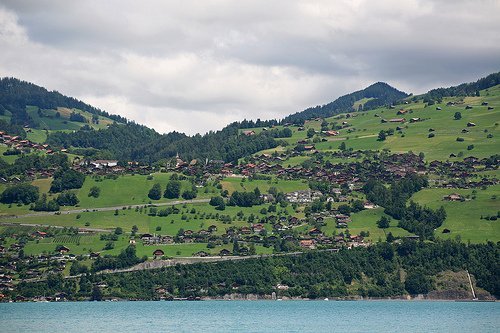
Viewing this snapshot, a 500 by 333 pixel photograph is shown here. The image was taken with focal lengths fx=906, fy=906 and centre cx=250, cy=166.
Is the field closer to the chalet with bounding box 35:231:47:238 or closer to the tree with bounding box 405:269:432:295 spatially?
the tree with bounding box 405:269:432:295

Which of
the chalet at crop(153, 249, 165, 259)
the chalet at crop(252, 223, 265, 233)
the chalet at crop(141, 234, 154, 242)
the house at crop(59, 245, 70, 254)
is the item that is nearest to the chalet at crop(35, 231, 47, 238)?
the house at crop(59, 245, 70, 254)

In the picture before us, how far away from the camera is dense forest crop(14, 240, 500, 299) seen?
6270 inches

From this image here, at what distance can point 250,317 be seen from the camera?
121 metres

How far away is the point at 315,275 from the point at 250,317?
4662 cm

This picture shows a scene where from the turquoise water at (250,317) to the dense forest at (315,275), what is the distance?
17.4 feet

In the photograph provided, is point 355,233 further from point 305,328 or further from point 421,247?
point 305,328

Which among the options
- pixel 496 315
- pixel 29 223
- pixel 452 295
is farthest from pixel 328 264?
pixel 29 223

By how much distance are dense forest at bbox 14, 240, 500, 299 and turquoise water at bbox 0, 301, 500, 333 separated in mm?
5303

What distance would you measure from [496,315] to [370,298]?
43335 mm

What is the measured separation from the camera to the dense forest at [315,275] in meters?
159

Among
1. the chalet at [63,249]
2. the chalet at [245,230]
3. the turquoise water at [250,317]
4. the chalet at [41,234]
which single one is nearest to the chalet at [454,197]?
the turquoise water at [250,317]

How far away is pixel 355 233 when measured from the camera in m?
182

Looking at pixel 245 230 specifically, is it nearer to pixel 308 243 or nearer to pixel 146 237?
pixel 308 243

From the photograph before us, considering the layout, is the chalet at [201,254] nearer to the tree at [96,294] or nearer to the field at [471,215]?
the tree at [96,294]
